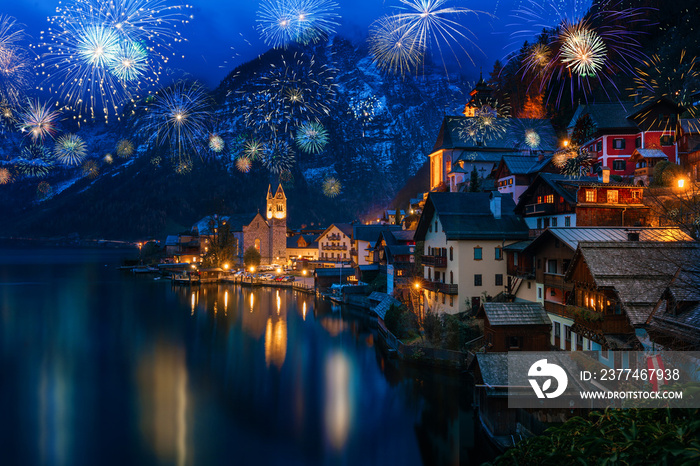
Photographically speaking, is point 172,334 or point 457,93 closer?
point 172,334

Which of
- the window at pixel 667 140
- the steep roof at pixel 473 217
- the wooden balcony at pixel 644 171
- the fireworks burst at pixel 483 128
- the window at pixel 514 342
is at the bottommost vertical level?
the window at pixel 514 342

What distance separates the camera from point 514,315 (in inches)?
951

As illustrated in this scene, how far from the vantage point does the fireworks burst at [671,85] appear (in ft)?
132

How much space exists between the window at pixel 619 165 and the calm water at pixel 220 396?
88.6 feet

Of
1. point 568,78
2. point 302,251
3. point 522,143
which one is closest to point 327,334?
point 522,143

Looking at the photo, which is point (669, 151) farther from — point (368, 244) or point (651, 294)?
point (368, 244)

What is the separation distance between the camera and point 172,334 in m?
46.5

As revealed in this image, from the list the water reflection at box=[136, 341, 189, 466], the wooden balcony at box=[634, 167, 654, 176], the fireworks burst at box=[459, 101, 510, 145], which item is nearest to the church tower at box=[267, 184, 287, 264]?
the fireworks burst at box=[459, 101, 510, 145]

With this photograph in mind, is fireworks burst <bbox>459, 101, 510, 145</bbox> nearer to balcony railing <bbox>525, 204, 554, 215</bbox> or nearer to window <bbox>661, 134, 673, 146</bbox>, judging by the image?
window <bbox>661, 134, 673, 146</bbox>

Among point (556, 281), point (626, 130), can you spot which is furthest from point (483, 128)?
point (556, 281)

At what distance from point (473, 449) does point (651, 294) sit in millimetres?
9872

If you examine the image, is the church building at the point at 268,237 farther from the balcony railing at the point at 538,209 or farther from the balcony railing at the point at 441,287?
the balcony railing at the point at 538,209

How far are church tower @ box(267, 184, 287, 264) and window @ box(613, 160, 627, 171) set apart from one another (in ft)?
251

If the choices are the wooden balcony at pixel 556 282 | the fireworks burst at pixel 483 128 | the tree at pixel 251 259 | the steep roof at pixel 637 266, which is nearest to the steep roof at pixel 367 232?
the fireworks burst at pixel 483 128
